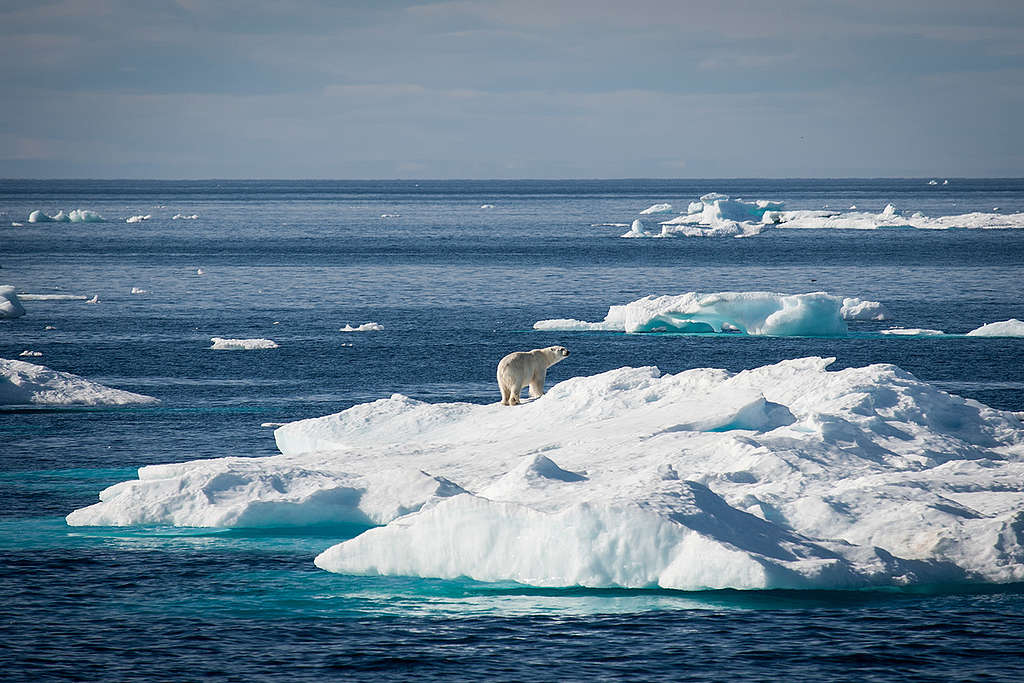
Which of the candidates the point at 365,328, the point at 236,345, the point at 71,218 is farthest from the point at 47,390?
the point at 71,218

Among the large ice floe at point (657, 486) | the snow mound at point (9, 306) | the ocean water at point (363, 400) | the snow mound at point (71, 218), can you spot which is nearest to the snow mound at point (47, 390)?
the ocean water at point (363, 400)

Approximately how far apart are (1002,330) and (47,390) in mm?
29757

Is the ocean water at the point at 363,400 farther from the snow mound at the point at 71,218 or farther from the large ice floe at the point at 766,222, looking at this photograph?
the snow mound at the point at 71,218

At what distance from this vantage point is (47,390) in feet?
91.7

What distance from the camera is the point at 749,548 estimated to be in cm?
1265

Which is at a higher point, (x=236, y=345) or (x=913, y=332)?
(x=236, y=345)

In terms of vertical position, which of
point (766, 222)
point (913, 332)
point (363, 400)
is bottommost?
point (363, 400)

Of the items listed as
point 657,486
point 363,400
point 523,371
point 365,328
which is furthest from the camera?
point 365,328

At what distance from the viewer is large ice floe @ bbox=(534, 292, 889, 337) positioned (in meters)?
38.8

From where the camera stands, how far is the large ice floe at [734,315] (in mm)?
38828

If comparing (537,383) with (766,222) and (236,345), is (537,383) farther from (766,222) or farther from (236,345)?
(766,222)

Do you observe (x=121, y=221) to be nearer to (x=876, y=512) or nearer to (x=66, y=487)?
(x=66, y=487)

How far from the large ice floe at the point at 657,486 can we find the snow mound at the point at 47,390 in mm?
8418

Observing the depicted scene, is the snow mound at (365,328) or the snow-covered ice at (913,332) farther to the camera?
the snow mound at (365,328)
